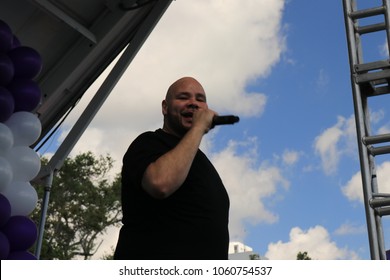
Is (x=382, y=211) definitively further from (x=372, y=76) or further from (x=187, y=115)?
(x=187, y=115)

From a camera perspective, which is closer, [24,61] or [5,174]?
[5,174]

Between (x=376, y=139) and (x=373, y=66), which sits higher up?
(x=373, y=66)

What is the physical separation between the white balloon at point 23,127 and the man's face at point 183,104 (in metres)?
2.31

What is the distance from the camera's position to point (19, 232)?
3.41 metres

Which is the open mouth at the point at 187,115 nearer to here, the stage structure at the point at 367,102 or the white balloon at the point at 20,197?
the stage structure at the point at 367,102

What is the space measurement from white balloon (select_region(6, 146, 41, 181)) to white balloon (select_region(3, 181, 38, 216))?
5cm

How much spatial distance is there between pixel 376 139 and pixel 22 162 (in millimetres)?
2360

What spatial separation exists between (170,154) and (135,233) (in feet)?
0.78

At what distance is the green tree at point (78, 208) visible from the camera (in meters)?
17.6

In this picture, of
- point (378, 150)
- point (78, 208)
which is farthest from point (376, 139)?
point (78, 208)

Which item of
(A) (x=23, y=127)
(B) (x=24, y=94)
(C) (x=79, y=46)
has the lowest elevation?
(A) (x=23, y=127)

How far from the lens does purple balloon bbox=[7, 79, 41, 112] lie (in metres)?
3.65

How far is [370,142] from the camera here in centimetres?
210
